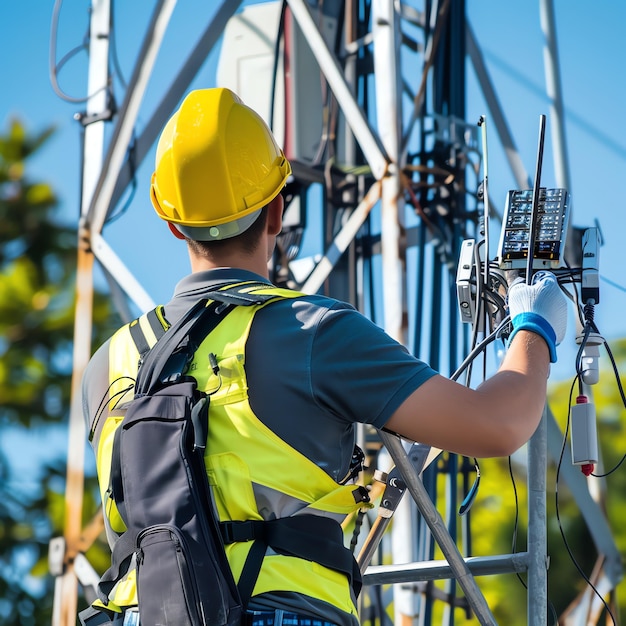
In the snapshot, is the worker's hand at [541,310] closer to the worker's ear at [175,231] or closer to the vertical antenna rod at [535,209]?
the vertical antenna rod at [535,209]

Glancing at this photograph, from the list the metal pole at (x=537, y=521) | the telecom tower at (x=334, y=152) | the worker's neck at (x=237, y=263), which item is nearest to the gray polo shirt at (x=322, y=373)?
the worker's neck at (x=237, y=263)

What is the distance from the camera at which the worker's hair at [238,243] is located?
1.78 meters

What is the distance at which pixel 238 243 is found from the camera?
1778 mm

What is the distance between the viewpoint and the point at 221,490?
154 cm

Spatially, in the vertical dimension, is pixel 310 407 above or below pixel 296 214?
below

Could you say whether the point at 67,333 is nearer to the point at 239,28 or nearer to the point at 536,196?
the point at 239,28

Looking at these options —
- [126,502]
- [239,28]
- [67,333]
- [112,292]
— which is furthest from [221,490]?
[67,333]

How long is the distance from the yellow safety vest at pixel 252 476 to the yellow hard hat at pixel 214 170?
0.74 feet

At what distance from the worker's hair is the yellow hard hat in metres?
0.01

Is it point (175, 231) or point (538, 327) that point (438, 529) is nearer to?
point (538, 327)

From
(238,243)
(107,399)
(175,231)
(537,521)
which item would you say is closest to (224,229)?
(238,243)

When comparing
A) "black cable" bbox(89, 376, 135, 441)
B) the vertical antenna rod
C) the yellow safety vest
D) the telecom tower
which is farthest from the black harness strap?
the telecom tower

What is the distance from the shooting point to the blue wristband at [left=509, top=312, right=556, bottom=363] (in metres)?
1.71

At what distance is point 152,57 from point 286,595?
3973 mm
